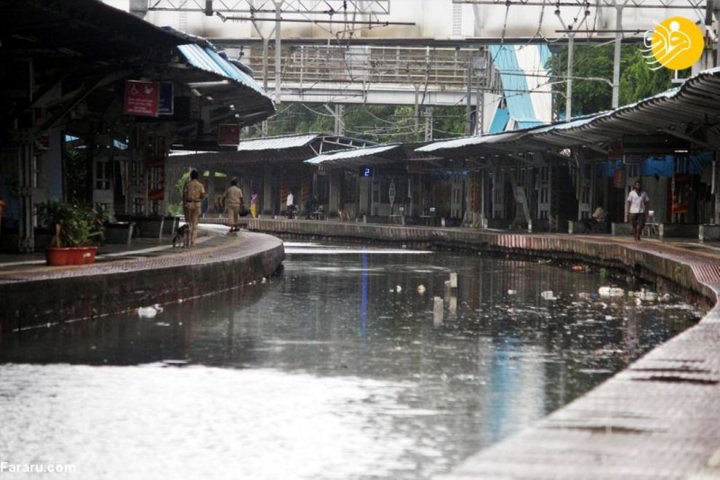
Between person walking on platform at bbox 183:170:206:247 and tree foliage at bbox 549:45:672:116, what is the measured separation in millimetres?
25761

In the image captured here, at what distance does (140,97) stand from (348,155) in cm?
2901

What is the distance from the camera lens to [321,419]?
29.2 ft

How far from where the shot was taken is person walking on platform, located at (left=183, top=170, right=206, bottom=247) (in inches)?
1004

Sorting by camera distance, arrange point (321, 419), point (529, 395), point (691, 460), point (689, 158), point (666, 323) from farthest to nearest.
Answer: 1. point (689, 158)
2. point (666, 323)
3. point (529, 395)
4. point (321, 419)
5. point (691, 460)

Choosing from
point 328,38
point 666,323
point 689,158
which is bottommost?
point 666,323

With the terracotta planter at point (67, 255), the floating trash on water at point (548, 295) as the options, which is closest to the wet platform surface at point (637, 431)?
the floating trash on water at point (548, 295)

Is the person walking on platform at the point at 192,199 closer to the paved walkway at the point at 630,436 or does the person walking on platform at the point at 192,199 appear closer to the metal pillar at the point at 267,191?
the paved walkway at the point at 630,436

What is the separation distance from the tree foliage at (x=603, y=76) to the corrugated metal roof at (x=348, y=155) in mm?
6990

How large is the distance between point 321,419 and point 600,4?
91.8 ft

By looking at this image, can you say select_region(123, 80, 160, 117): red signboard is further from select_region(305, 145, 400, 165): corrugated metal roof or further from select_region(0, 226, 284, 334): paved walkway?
select_region(305, 145, 400, 165): corrugated metal roof

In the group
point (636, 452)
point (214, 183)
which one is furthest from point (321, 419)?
point (214, 183)

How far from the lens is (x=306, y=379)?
1083 cm

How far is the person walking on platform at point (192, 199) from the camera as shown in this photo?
2550 cm

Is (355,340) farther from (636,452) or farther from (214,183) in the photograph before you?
(214,183)
